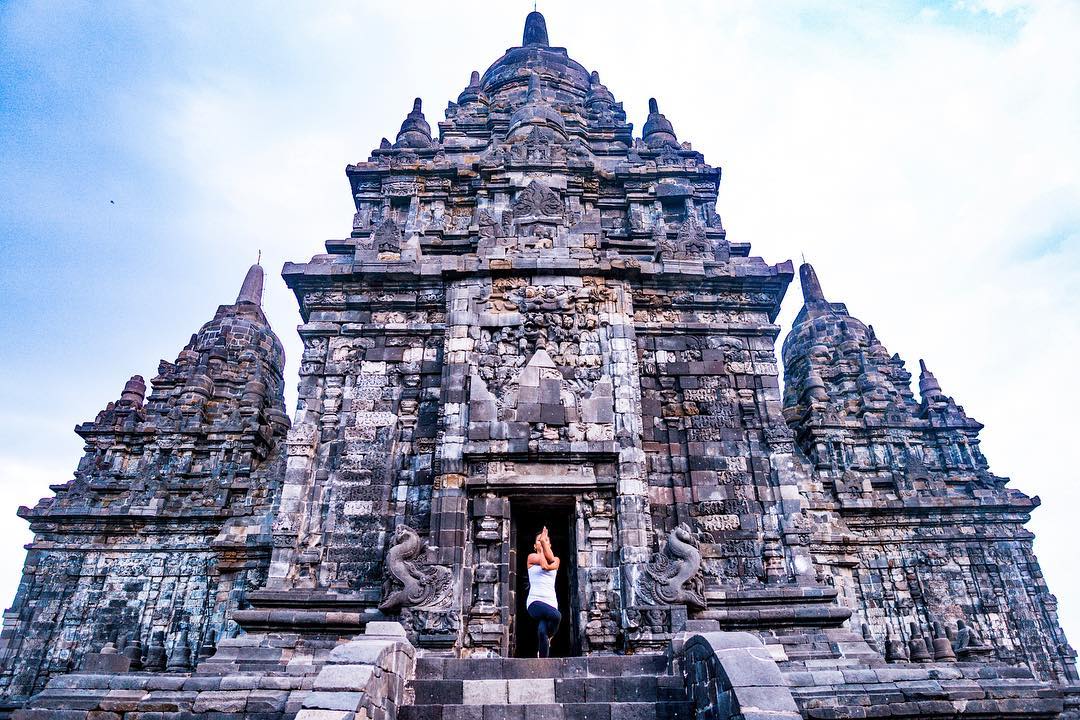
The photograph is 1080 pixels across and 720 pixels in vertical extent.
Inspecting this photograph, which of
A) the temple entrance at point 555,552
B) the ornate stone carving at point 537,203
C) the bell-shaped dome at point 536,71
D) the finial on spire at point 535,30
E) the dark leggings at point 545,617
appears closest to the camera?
the dark leggings at point 545,617

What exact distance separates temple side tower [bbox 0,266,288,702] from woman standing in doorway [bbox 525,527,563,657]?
9.10 meters

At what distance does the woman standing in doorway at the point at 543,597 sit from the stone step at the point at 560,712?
1523mm

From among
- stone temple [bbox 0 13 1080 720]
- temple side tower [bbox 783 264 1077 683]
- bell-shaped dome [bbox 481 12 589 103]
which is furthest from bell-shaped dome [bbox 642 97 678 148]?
temple side tower [bbox 783 264 1077 683]

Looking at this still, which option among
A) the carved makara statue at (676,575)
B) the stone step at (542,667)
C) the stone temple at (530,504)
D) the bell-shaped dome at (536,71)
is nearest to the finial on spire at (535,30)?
the bell-shaped dome at (536,71)

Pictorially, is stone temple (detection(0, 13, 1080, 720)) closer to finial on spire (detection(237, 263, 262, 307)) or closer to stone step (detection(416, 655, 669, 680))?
stone step (detection(416, 655, 669, 680))

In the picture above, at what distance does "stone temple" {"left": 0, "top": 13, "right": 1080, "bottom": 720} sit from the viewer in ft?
28.6

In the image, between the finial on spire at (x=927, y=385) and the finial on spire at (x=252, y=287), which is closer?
the finial on spire at (x=927, y=385)

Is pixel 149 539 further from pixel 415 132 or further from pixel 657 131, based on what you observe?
pixel 657 131

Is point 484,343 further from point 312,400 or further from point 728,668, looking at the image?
point 728,668

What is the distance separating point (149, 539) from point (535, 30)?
70.5ft

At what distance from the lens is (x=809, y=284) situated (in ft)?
98.7

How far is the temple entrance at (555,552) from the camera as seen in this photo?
1182 centimetres

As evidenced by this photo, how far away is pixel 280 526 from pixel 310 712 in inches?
224

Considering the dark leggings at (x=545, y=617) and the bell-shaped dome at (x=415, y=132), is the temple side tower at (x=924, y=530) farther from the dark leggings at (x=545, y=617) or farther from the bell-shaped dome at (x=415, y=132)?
the bell-shaped dome at (x=415, y=132)
